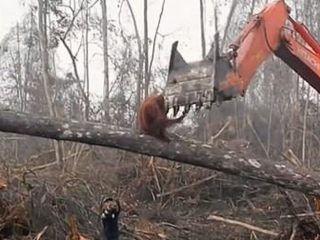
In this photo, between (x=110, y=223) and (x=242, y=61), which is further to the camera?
(x=242, y=61)

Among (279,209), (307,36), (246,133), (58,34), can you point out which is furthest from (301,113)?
(307,36)

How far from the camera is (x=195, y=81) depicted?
5.42m

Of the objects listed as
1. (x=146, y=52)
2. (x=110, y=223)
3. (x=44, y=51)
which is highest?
(x=146, y=52)

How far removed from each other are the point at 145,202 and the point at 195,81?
221 inches

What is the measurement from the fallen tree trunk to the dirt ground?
1.30 m

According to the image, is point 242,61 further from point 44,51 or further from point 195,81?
point 44,51

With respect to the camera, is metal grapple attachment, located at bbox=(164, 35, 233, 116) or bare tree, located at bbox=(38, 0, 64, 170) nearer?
metal grapple attachment, located at bbox=(164, 35, 233, 116)

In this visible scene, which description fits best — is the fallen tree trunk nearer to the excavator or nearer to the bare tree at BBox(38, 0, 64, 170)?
the excavator

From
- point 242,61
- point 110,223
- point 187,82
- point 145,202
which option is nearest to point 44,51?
point 145,202

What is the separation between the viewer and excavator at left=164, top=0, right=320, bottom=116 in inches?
213

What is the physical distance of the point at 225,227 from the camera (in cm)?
841

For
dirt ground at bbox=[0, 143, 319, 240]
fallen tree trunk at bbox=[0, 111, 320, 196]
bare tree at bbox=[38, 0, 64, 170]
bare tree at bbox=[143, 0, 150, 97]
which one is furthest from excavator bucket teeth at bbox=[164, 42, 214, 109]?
bare tree at bbox=[143, 0, 150, 97]

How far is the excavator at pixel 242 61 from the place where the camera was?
540 cm

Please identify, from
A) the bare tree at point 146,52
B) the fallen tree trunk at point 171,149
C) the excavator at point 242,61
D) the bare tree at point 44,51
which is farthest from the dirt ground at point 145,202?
the bare tree at point 146,52
